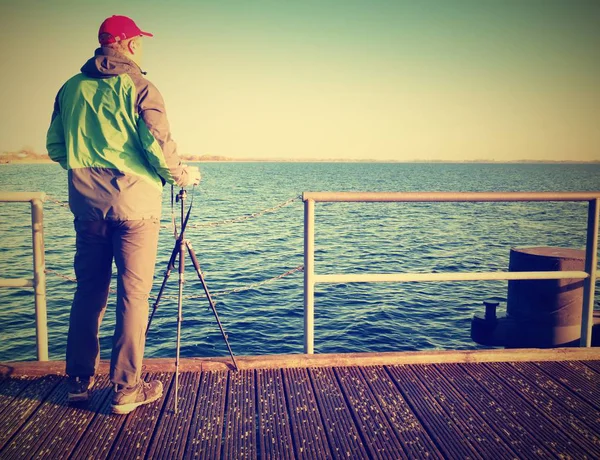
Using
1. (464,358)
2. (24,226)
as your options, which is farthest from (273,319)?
(24,226)

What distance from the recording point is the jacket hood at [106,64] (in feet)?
8.93

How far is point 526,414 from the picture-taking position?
2939mm

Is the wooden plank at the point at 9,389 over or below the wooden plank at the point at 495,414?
below

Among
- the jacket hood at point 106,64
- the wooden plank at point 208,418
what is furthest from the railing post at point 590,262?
the jacket hood at point 106,64

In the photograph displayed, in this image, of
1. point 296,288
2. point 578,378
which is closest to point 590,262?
point 578,378

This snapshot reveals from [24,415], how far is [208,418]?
1.11 meters

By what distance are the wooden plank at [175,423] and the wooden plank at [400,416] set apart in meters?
1.20

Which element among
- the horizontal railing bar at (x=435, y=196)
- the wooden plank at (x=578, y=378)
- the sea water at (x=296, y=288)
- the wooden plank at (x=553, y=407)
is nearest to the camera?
the wooden plank at (x=553, y=407)

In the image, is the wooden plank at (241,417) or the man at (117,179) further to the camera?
the man at (117,179)

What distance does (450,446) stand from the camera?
8.50 ft

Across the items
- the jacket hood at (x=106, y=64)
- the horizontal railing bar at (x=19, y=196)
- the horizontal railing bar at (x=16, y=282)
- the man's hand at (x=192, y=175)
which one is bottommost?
the horizontal railing bar at (x=16, y=282)

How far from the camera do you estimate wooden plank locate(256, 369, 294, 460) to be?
253cm

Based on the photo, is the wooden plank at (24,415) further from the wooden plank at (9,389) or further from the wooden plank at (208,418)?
the wooden plank at (208,418)

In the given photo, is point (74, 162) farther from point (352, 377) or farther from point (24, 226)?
point (24, 226)
